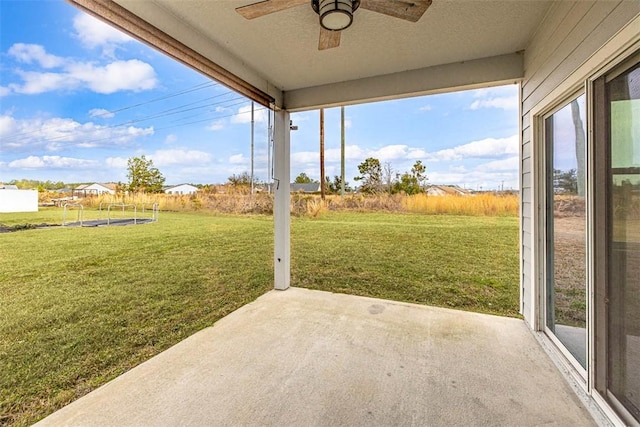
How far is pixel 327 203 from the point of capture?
4.68 metres

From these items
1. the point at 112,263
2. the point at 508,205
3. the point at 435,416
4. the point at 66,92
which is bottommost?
the point at 435,416

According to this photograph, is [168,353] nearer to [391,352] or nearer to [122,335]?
[122,335]

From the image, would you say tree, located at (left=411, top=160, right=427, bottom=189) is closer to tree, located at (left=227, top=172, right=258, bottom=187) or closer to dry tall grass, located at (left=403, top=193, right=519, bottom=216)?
dry tall grass, located at (left=403, top=193, right=519, bottom=216)

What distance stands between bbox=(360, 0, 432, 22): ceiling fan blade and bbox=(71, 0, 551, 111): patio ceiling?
396mm

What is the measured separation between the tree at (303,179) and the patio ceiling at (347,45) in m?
1.28

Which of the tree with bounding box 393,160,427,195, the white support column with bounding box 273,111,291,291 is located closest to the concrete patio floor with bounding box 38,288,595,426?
the white support column with bounding box 273,111,291,291

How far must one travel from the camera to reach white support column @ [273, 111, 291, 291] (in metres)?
3.53

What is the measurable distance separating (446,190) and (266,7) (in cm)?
318

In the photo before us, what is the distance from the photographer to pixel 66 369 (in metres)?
1.90

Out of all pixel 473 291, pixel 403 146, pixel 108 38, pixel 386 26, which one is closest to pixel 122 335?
pixel 108 38

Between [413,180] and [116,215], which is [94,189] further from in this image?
[413,180]

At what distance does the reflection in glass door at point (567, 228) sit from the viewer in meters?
1.74

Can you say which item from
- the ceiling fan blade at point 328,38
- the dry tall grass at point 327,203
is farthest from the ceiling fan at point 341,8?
the dry tall grass at point 327,203

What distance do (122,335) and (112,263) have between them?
0.74m
